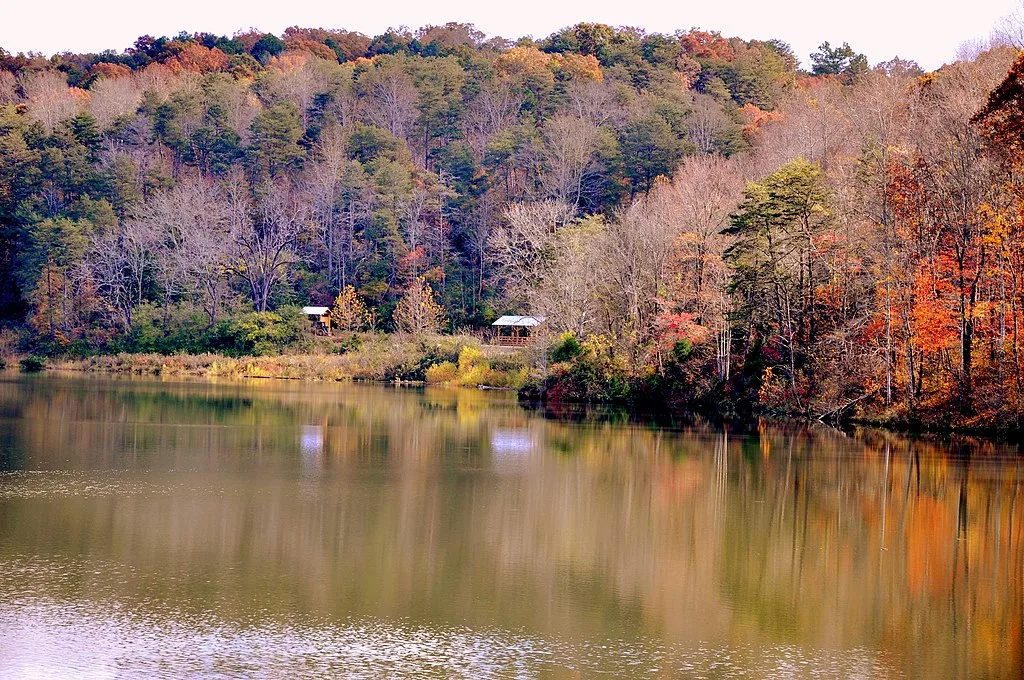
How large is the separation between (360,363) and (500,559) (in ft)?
174

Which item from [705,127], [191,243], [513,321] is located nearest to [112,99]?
[191,243]

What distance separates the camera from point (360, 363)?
6881cm

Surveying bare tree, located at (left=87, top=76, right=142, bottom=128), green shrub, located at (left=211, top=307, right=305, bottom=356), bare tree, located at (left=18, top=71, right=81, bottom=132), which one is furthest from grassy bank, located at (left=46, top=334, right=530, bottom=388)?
bare tree, located at (left=87, top=76, right=142, bottom=128)

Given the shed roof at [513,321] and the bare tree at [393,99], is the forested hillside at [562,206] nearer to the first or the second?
the bare tree at [393,99]

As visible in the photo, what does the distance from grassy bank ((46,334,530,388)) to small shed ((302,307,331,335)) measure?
324cm

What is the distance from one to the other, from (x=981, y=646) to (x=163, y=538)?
1117cm

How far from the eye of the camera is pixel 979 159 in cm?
3394

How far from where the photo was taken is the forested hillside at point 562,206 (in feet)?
119

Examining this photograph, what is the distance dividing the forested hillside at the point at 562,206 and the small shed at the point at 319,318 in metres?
1.83

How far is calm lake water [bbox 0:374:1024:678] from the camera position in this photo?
1194 centimetres

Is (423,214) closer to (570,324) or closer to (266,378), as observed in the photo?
(266,378)

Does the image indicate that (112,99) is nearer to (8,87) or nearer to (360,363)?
(8,87)

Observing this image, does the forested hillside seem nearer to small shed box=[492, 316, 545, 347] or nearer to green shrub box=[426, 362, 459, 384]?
small shed box=[492, 316, 545, 347]

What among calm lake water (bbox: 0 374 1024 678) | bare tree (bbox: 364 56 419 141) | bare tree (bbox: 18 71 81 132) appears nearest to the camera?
calm lake water (bbox: 0 374 1024 678)
